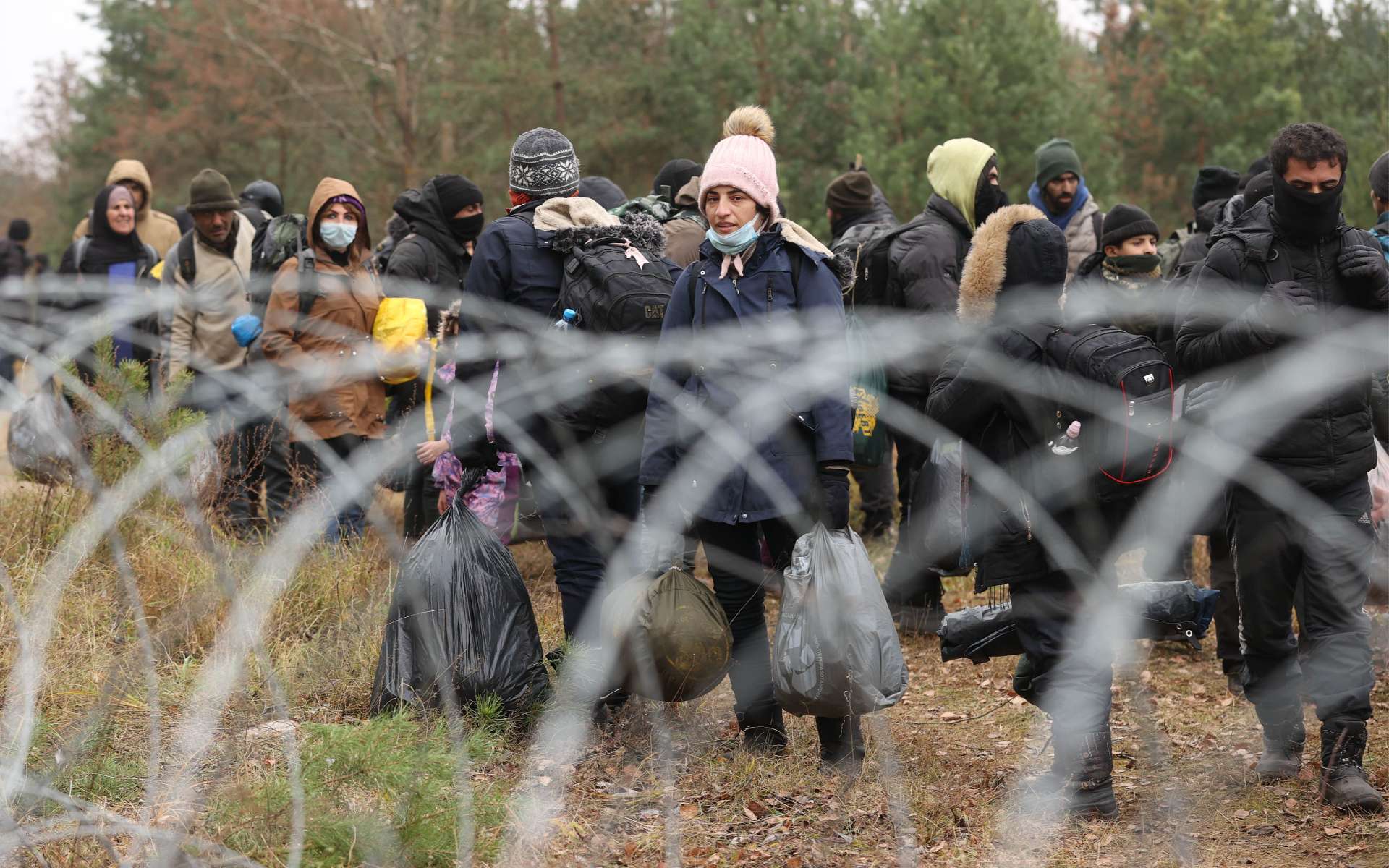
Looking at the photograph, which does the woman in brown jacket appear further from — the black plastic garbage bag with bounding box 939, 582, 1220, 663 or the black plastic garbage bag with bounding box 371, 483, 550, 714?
the black plastic garbage bag with bounding box 939, 582, 1220, 663

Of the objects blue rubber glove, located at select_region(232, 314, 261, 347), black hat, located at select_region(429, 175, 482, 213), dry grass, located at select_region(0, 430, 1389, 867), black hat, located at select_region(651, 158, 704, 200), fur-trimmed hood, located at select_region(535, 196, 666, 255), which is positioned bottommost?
dry grass, located at select_region(0, 430, 1389, 867)

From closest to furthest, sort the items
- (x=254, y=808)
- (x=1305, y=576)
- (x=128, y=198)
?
1. (x=254, y=808)
2. (x=1305, y=576)
3. (x=128, y=198)

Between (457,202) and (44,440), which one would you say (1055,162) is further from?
(44,440)

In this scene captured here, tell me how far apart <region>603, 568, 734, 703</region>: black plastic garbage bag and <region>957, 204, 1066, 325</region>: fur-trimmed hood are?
3.32ft

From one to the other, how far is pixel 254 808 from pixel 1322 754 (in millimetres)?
2619

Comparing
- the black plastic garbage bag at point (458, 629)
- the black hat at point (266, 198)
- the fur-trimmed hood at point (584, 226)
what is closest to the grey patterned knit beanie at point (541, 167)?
the fur-trimmed hood at point (584, 226)

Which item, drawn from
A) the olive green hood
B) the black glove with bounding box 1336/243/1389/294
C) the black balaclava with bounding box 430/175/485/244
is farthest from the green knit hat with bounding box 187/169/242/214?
the black glove with bounding box 1336/243/1389/294

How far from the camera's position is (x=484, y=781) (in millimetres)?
3568

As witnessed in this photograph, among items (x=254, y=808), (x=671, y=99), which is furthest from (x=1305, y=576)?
(x=671, y=99)

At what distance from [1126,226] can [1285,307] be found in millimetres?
1995

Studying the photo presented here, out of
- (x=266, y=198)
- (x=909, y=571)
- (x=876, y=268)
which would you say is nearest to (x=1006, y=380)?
(x=876, y=268)

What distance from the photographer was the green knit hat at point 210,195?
21.3 ft

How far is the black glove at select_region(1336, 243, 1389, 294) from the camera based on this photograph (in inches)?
143

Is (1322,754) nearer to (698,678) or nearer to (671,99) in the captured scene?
(698,678)
